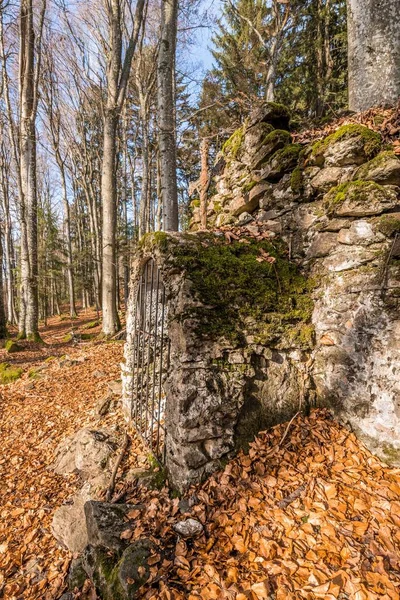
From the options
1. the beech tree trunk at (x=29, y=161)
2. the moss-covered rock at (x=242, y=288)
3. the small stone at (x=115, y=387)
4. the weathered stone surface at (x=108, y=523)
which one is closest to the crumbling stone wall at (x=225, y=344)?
the moss-covered rock at (x=242, y=288)

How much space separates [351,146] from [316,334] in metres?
A: 2.10

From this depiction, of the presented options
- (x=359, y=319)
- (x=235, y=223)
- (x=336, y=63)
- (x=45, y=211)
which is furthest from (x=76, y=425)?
(x=45, y=211)

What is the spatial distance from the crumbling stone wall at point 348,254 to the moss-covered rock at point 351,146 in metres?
0.01

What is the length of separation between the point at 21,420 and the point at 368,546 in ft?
18.4

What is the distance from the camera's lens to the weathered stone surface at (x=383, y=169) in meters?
2.83

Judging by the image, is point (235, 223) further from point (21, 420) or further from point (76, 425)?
point (21, 420)

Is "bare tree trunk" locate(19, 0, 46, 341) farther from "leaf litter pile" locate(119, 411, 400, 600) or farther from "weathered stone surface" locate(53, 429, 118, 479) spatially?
"leaf litter pile" locate(119, 411, 400, 600)

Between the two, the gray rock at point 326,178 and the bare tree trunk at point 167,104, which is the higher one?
the bare tree trunk at point 167,104

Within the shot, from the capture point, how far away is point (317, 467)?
2.69 metres

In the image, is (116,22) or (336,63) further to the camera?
(336,63)

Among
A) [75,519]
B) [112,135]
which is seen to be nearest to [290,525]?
[75,519]

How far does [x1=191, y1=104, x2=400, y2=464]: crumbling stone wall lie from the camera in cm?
273

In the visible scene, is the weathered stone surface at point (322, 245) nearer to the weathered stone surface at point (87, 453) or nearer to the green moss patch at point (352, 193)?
the green moss patch at point (352, 193)

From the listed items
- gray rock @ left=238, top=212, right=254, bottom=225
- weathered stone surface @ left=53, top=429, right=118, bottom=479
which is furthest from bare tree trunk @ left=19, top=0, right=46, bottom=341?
gray rock @ left=238, top=212, right=254, bottom=225
